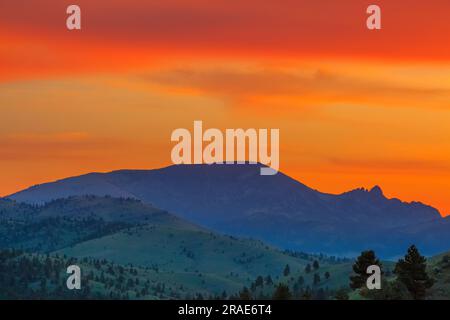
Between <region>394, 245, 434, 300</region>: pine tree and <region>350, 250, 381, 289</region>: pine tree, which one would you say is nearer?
<region>394, 245, 434, 300</region>: pine tree

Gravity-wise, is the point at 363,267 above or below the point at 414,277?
above

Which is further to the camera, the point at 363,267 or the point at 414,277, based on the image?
the point at 363,267

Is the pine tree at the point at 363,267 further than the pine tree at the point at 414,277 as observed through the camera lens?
Yes

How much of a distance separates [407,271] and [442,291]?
29.1ft
